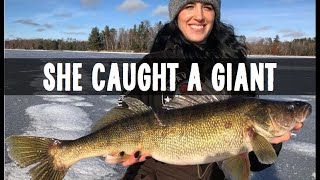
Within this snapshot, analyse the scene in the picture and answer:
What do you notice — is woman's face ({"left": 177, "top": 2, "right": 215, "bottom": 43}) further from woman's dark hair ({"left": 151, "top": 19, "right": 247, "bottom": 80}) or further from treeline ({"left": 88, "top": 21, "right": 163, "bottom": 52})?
treeline ({"left": 88, "top": 21, "right": 163, "bottom": 52})

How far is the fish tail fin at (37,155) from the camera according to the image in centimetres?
222

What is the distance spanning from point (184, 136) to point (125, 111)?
355mm

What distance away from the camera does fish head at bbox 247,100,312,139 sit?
2.13 metres

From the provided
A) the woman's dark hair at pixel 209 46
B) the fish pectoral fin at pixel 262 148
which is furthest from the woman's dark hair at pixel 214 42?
the fish pectoral fin at pixel 262 148

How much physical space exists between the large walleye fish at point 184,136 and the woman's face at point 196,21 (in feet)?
1.65

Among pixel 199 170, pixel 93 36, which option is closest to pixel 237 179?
pixel 199 170

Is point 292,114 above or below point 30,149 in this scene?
above

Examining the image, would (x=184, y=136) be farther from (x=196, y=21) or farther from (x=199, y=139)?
(x=196, y=21)

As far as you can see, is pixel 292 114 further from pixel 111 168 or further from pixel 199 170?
pixel 111 168

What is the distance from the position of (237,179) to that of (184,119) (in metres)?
0.42

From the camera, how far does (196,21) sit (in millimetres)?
2486

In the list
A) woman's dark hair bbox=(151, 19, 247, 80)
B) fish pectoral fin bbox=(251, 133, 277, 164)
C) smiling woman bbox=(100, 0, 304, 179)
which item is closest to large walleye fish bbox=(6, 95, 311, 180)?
fish pectoral fin bbox=(251, 133, 277, 164)

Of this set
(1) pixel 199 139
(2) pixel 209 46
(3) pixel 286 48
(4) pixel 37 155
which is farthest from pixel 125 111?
(3) pixel 286 48

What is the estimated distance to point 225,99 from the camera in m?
2.18
